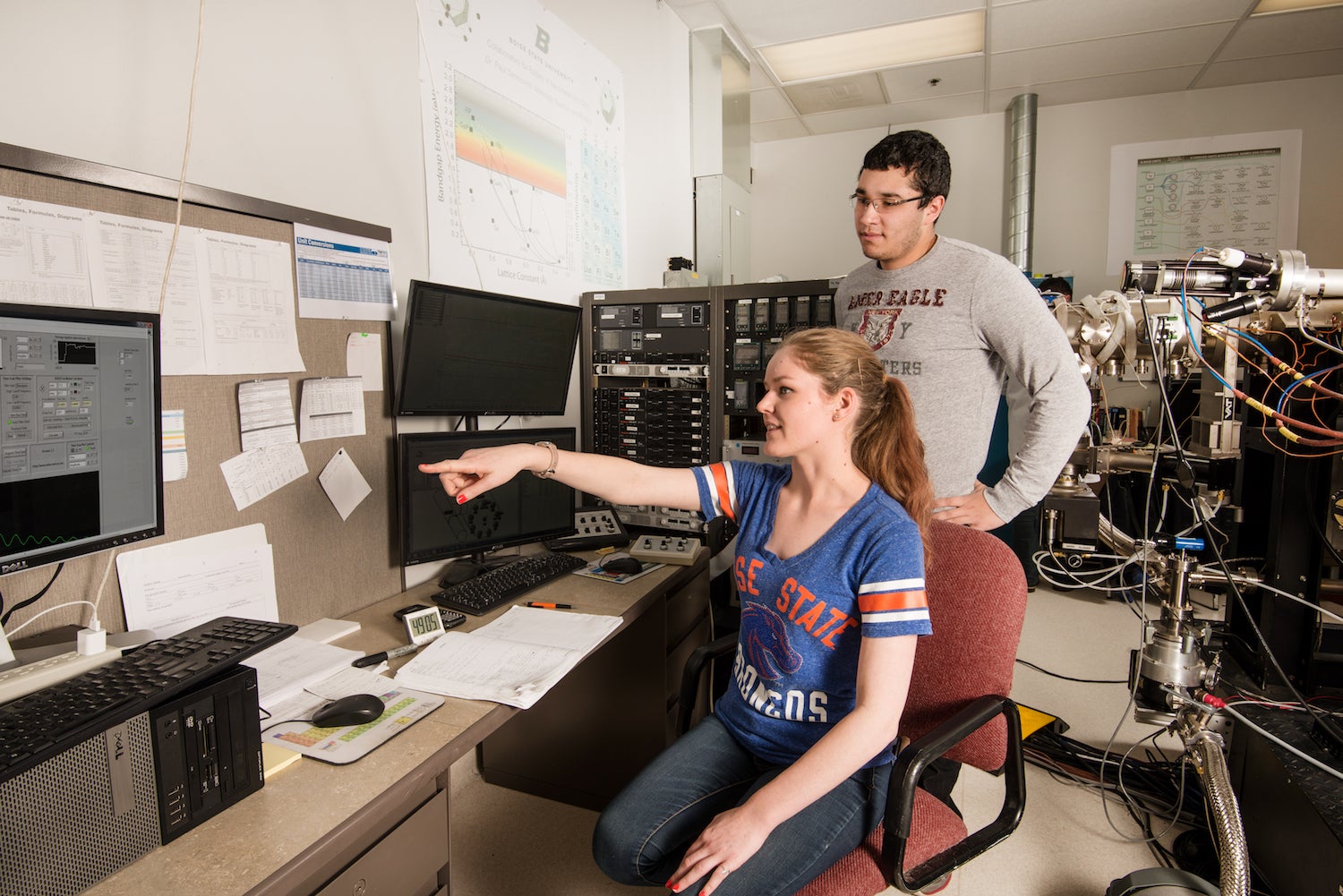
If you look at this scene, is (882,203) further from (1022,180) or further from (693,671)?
(1022,180)

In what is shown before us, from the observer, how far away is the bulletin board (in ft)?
3.62

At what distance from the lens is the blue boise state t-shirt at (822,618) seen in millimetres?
1139

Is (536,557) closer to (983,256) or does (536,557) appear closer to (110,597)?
(110,597)

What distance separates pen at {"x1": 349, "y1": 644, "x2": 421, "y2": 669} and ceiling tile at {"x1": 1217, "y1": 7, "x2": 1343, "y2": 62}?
475cm

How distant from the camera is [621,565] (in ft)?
6.33

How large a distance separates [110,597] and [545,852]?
3.99 ft

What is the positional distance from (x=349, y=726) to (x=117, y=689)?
337mm

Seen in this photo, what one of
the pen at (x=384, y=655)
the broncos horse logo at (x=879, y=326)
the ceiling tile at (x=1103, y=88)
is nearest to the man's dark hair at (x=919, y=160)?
the broncos horse logo at (x=879, y=326)

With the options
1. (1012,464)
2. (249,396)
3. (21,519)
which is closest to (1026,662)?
(1012,464)

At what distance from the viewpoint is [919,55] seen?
408 centimetres

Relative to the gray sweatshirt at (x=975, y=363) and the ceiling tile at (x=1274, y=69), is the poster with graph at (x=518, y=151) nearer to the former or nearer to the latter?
the gray sweatshirt at (x=975, y=363)

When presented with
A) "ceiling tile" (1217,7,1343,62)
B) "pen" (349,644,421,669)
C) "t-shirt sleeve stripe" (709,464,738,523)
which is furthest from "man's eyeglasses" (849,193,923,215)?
"ceiling tile" (1217,7,1343,62)

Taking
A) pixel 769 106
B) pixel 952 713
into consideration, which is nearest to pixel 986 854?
pixel 952 713

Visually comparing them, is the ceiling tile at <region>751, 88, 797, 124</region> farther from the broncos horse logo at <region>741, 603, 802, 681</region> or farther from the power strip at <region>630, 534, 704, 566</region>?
the broncos horse logo at <region>741, 603, 802, 681</region>
